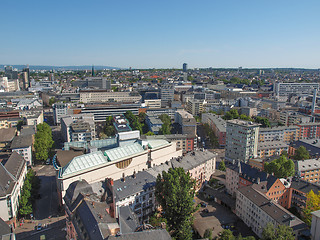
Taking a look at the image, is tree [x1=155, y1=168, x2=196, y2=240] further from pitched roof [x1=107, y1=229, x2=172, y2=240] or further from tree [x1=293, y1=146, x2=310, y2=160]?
tree [x1=293, y1=146, x2=310, y2=160]

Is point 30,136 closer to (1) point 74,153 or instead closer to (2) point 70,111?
(1) point 74,153

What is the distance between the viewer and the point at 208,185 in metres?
39.4

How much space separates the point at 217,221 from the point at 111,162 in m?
15.5

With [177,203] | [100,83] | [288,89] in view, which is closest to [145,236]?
[177,203]

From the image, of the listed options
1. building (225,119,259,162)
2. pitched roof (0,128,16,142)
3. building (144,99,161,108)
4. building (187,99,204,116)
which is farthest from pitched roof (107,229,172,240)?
building (144,99,161,108)

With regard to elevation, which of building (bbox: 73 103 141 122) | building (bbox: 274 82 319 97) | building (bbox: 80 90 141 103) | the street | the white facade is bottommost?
the street

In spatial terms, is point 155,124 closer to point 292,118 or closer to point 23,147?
point 23,147

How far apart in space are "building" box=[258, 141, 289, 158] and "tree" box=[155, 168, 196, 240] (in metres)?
27.1

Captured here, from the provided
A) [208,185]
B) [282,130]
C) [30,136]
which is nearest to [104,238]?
[208,185]

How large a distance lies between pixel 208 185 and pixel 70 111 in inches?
2159

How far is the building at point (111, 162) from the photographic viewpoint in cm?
3139

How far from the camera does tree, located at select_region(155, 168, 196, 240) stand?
83.5 feet

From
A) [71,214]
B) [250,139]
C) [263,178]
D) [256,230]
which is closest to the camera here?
[71,214]

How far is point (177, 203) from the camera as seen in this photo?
84.9 ft
